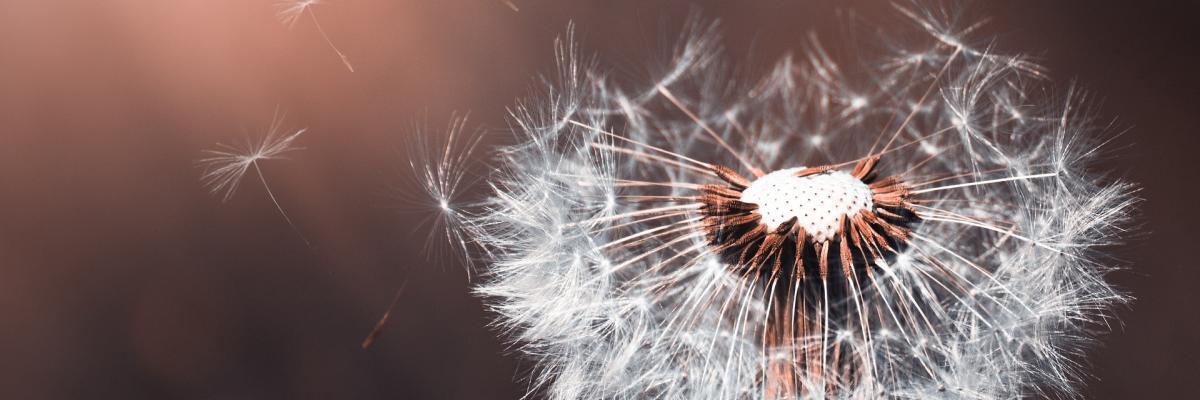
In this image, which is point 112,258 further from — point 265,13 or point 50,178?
point 265,13

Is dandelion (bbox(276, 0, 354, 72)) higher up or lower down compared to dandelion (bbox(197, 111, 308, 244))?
higher up

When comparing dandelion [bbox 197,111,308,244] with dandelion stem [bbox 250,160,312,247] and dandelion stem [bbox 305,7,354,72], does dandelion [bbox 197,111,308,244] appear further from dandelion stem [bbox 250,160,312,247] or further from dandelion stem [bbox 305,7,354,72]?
dandelion stem [bbox 305,7,354,72]

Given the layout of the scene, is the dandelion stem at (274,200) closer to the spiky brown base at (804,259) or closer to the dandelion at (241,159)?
the dandelion at (241,159)

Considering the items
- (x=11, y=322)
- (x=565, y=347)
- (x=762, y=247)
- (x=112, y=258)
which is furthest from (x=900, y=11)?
(x=11, y=322)

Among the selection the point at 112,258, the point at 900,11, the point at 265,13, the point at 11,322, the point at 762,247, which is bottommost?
the point at 11,322

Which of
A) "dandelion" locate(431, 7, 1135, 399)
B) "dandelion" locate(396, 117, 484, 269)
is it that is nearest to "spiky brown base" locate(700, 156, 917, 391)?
"dandelion" locate(431, 7, 1135, 399)

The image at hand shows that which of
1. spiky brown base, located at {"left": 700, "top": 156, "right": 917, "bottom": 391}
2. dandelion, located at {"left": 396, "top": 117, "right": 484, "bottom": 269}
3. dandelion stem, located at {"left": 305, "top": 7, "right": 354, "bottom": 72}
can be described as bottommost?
spiky brown base, located at {"left": 700, "top": 156, "right": 917, "bottom": 391}
